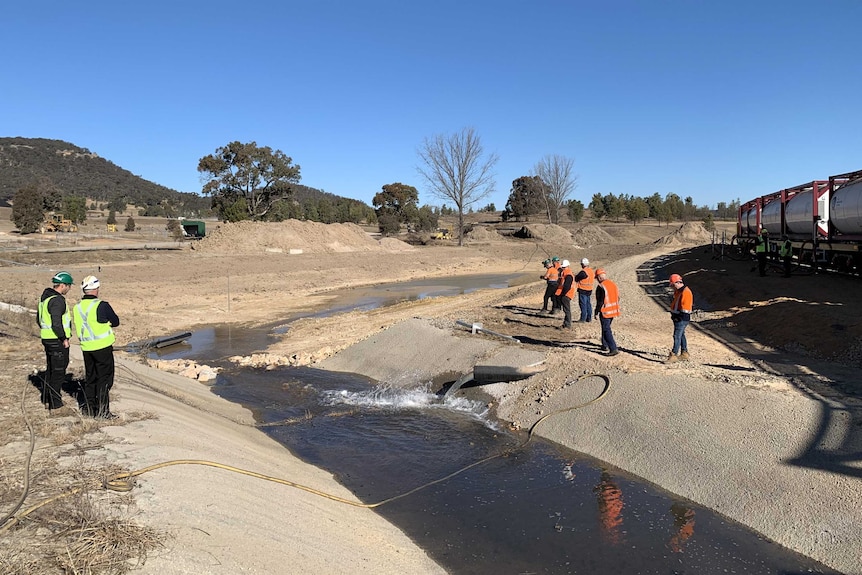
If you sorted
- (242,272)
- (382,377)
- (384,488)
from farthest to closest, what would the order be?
1. (242,272)
2. (382,377)
3. (384,488)

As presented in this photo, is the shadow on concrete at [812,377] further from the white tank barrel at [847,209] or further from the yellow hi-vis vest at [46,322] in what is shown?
the yellow hi-vis vest at [46,322]

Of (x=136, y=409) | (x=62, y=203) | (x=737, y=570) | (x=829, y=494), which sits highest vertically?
(x=62, y=203)

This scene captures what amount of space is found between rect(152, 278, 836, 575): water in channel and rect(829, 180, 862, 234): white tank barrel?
14125 millimetres

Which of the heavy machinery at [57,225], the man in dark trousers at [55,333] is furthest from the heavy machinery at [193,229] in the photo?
the man in dark trousers at [55,333]

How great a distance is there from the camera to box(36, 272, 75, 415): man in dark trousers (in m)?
7.34

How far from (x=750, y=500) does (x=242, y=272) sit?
1269 inches

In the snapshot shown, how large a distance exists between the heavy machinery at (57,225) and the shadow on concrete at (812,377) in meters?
56.6

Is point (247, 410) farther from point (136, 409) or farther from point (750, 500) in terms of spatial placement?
point (750, 500)

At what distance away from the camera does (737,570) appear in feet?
20.0

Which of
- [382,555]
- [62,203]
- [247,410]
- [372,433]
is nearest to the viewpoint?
[382,555]

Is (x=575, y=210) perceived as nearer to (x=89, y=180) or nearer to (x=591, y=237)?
(x=591, y=237)

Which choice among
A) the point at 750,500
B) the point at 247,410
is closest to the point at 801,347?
the point at 750,500

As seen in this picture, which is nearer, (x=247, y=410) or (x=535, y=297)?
(x=247, y=410)

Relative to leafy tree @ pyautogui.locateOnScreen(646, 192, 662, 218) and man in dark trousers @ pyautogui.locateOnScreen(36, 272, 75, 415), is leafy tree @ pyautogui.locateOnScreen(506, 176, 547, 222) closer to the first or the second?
leafy tree @ pyautogui.locateOnScreen(646, 192, 662, 218)
